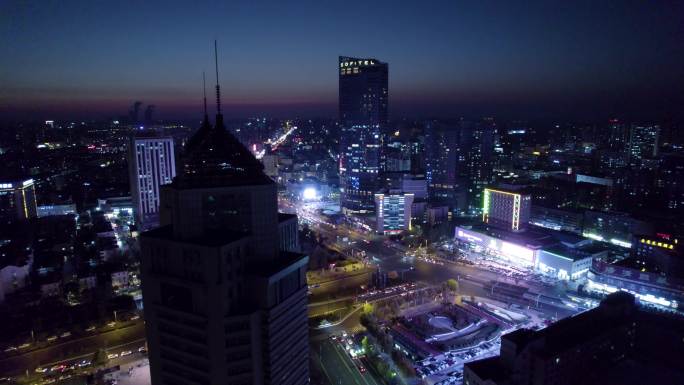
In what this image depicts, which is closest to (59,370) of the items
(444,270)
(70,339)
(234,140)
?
(70,339)

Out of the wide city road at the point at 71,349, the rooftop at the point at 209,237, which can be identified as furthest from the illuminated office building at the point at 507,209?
the rooftop at the point at 209,237

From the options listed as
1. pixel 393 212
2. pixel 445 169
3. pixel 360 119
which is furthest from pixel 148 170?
pixel 445 169

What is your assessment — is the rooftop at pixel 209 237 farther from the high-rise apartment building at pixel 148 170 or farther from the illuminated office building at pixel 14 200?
the illuminated office building at pixel 14 200

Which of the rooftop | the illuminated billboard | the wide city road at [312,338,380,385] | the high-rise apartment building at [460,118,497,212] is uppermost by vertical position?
the rooftop

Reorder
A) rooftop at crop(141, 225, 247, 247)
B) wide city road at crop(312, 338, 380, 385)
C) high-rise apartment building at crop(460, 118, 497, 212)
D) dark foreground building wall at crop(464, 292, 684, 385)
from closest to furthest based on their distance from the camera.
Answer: rooftop at crop(141, 225, 247, 247), dark foreground building wall at crop(464, 292, 684, 385), wide city road at crop(312, 338, 380, 385), high-rise apartment building at crop(460, 118, 497, 212)

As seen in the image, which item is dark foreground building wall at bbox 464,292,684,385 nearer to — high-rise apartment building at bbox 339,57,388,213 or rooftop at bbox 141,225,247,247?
rooftop at bbox 141,225,247,247

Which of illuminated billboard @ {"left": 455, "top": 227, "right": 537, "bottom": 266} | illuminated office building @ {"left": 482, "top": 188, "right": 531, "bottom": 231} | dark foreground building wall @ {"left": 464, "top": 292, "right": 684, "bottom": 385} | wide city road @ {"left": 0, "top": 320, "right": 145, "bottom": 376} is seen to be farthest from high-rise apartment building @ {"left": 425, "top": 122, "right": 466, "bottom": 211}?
wide city road @ {"left": 0, "top": 320, "right": 145, "bottom": 376}
